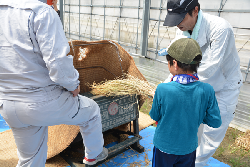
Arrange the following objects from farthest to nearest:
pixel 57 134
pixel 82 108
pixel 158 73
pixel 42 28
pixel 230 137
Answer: pixel 158 73 < pixel 230 137 < pixel 57 134 < pixel 82 108 < pixel 42 28

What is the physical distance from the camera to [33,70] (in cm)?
144

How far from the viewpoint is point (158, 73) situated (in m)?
5.27

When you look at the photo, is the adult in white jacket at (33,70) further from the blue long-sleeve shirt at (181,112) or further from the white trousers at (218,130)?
the white trousers at (218,130)

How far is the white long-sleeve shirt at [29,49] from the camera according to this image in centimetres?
135

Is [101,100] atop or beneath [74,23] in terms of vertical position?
beneath

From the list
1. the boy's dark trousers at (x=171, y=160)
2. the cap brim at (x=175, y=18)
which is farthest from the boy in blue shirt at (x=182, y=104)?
the cap brim at (x=175, y=18)

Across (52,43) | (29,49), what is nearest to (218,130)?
(52,43)

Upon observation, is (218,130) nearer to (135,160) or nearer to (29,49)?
(135,160)

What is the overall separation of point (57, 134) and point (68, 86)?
3.84ft

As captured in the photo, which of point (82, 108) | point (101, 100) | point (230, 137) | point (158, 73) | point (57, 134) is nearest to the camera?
point (82, 108)

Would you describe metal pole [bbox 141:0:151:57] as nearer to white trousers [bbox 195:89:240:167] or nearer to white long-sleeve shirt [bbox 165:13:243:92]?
white long-sleeve shirt [bbox 165:13:243:92]

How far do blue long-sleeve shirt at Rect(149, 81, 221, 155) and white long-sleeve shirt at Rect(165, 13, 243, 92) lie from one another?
15.4 inches

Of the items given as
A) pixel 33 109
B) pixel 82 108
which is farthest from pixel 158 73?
pixel 33 109

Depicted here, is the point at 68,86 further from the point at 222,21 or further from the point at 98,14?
the point at 98,14
